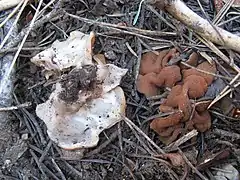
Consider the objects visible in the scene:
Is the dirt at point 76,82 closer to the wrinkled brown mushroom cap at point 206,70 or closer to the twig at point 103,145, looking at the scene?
the twig at point 103,145

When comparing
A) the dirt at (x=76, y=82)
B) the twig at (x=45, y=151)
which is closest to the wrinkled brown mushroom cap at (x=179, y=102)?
the dirt at (x=76, y=82)

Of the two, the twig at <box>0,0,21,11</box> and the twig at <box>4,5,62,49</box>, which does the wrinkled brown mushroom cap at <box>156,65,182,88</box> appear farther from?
the twig at <box>0,0,21,11</box>

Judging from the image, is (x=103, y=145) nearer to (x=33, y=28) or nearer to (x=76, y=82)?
(x=76, y=82)

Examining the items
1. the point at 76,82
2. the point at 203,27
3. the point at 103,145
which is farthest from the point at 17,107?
the point at 203,27

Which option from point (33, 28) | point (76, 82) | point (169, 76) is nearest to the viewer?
point (76, 82)

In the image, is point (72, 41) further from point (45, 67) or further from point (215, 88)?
point (215, 88)

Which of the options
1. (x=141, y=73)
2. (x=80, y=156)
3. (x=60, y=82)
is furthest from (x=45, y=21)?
(x=80, y=156)
